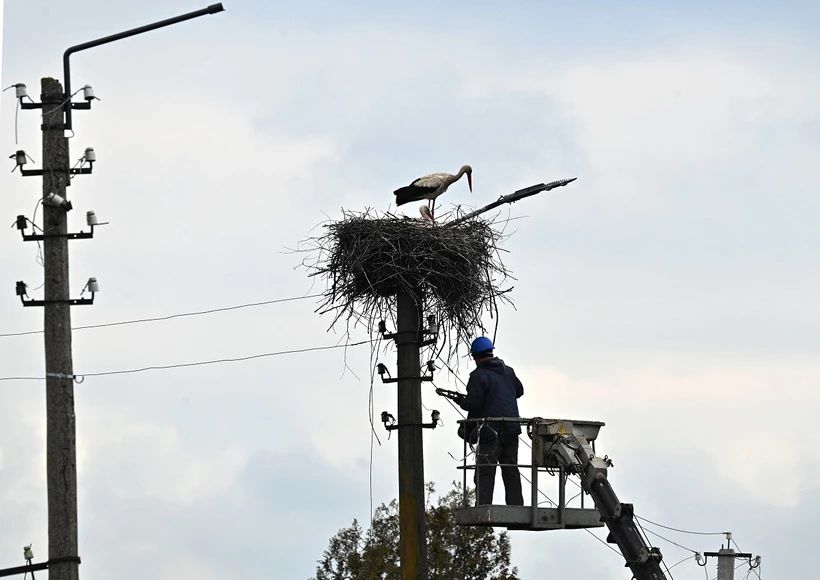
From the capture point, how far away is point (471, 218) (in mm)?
16828

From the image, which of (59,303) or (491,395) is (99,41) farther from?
(491,395)

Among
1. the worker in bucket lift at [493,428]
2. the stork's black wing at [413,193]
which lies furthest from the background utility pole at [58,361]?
the stork's black wing at [413,193]

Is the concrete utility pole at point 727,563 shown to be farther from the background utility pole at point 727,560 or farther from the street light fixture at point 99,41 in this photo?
the street light fixture at point 99,41

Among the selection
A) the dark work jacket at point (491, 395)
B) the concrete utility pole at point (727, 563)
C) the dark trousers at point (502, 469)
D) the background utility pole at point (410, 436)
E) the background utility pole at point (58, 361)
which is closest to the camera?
the background utility pole at point (58, 361)

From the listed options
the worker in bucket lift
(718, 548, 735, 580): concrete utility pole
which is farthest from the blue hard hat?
(718, 548, 735, 580): concrete utility pole

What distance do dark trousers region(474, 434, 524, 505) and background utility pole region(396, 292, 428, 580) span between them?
1.15 m

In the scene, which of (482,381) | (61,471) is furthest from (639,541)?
(61,471)

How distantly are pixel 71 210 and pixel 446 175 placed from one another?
5.40 meters

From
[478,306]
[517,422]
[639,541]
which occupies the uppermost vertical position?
[478,306]

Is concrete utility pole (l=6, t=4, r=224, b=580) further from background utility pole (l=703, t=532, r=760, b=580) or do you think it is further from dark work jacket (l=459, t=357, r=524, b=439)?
background utility pole (l=703, t=532, r=760, b=580)

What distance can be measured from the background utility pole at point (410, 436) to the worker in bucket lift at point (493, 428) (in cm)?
78

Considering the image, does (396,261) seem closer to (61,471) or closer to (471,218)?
(471,218)

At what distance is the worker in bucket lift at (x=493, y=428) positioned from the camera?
14680 millimetres

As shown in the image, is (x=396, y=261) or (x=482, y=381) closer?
(x=482, y=381)
